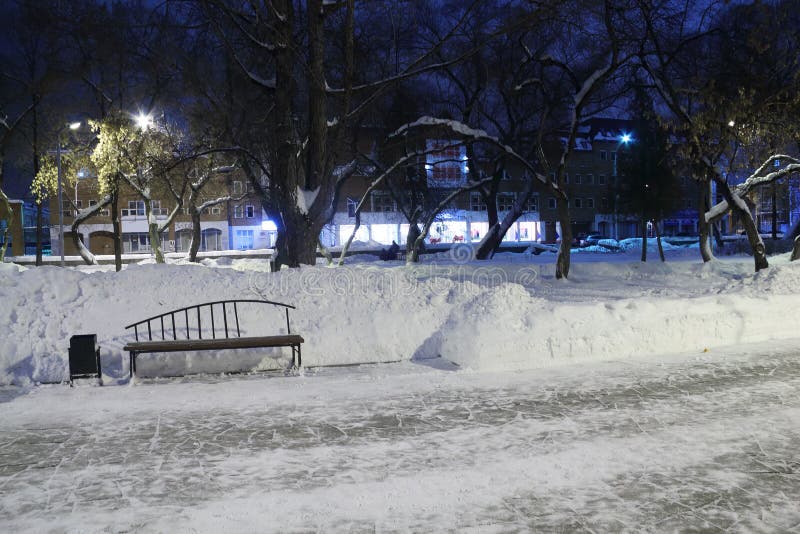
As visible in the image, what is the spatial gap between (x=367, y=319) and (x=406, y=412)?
393 centimetres

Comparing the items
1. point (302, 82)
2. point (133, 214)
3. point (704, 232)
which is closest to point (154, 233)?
point (302, 82)

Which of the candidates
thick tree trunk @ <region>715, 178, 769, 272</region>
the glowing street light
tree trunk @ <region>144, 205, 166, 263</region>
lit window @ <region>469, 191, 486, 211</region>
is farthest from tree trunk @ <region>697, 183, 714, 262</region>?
lit window @ <region>469, 191, 486, 211</region>

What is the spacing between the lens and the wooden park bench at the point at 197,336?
373 inches

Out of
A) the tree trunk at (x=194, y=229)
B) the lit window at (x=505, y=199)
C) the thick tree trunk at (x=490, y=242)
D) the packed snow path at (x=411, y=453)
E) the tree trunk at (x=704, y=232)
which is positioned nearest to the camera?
the packed snow path at (x=411, y=453)

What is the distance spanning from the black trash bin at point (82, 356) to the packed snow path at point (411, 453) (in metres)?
0.34

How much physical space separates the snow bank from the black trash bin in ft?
2.11

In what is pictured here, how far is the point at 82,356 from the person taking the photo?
930 centimetres

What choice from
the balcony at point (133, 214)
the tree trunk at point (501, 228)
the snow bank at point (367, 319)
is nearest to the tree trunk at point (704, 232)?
the tree trunk at point (501, 228)

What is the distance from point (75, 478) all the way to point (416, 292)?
774 cm

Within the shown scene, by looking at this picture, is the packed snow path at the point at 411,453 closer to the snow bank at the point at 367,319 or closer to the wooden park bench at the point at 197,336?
the wooden park bench at the point at 197,336

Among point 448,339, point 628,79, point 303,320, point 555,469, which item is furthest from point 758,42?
point 555,469

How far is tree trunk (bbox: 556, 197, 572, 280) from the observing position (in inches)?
877

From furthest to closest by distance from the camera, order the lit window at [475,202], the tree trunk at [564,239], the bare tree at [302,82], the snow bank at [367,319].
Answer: the lit window at [475,202] < the tree trunk at [564,239] < the bare tree at [302,82] < the snow bank at [367,319]

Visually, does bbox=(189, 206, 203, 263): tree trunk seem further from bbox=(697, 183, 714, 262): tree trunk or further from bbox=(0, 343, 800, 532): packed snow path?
bbox=(0, 343, 800, 532): packed snow path
